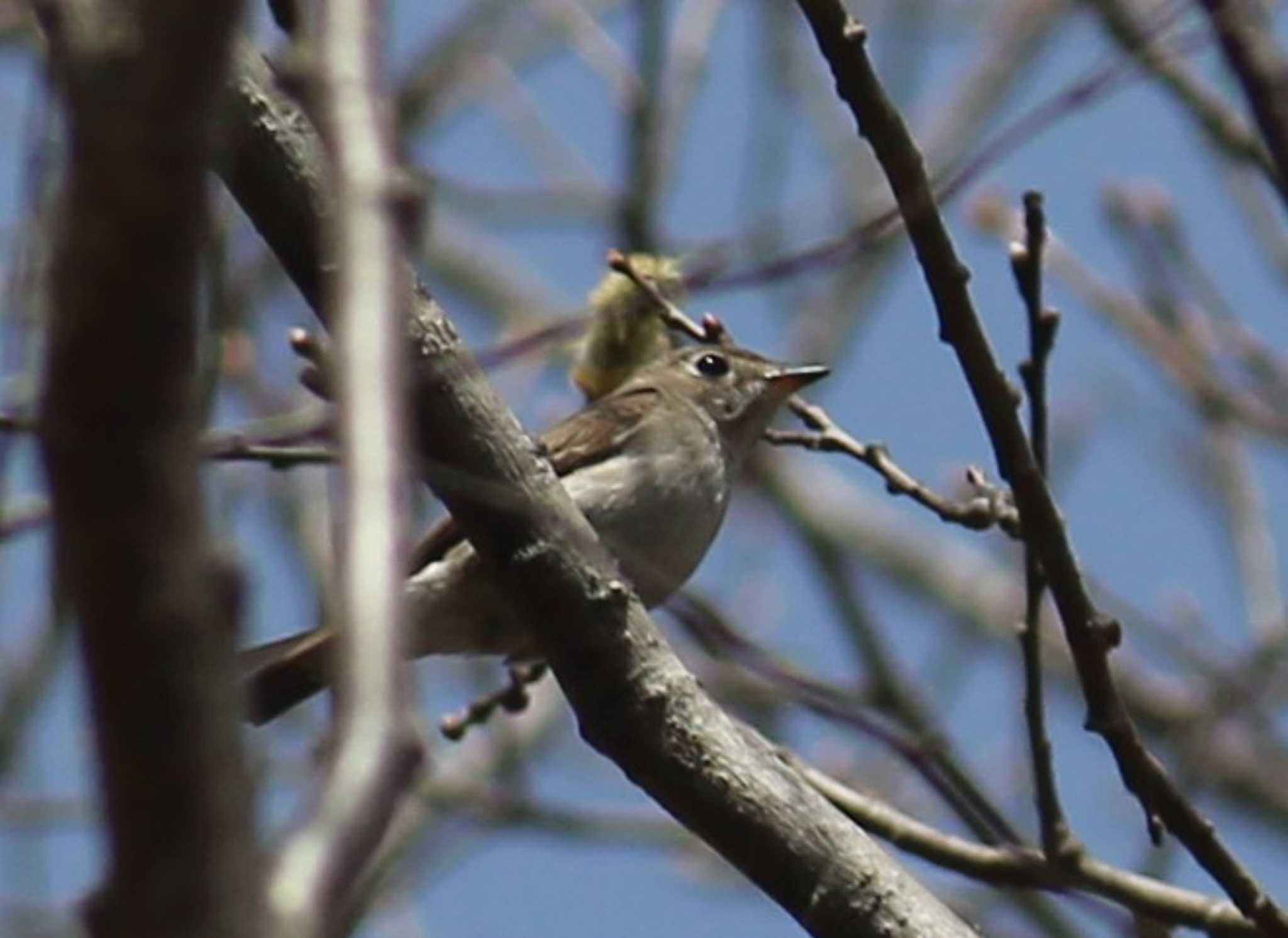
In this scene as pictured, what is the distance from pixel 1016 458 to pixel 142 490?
1946mm

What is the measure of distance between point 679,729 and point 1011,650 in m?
6.96

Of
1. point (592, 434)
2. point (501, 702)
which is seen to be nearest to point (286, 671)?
point (501, 702)

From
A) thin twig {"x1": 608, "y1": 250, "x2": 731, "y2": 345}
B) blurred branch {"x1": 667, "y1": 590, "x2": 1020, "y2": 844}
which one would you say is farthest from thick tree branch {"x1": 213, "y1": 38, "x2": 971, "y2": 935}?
thin twig {"x1": 608, "y1": 250, "x2": 731, "y2": 345}

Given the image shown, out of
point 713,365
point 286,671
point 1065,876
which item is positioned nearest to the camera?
point 1065,876

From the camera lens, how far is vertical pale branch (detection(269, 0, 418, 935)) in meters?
1.08

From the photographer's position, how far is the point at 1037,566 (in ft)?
10.1

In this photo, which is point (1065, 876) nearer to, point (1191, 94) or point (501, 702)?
point (501, 702)

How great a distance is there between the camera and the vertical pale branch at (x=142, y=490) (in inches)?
41.9

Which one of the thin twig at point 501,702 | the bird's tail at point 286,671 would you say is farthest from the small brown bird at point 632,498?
the thin twig at point 501,702

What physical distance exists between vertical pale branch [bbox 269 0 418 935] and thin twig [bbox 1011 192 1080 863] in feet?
5.77

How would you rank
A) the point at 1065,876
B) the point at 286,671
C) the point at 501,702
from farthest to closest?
the point at 286,671, the point at 501,702, the point at 1065,876

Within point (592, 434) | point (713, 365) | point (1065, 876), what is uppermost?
point (713, 365)

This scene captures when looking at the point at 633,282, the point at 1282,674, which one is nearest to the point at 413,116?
the point at 1282,674

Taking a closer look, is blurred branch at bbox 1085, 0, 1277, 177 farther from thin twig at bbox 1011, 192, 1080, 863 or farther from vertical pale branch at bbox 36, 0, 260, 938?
vertical pale branch at bbox 36, 0, 260, 938
